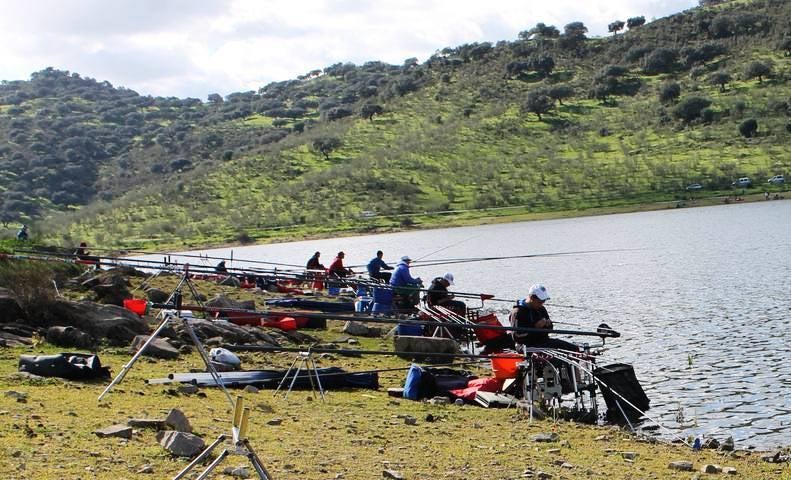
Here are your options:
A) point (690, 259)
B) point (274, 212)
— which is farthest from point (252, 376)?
point (274, 212)

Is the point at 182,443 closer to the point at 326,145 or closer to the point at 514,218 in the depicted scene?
the point at 514,218

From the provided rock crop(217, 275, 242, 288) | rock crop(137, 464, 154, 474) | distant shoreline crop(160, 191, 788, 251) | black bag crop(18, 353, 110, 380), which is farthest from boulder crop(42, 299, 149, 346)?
distant shoreline crop(160, 191, 788, 251)

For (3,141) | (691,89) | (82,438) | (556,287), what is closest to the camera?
(82,438)

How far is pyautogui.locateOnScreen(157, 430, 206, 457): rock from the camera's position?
880 centimetres

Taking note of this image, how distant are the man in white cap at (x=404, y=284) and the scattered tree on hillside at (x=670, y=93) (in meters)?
92.9

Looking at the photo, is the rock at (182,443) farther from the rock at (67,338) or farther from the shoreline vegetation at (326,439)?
the rock at (67,338)

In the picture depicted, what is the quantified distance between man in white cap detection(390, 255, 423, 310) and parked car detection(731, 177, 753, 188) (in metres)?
66.5

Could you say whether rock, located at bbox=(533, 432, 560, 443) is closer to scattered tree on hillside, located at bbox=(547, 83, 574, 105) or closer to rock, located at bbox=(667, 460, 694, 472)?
rock, located at bbox=(667, 460, 694, 472)

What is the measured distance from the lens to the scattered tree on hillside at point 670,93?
110375 millimetres

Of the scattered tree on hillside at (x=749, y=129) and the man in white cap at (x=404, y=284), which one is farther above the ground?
the scattered tree on hillside at (x=749, y=129)

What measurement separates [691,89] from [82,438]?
112161mm

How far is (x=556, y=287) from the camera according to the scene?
36812mm

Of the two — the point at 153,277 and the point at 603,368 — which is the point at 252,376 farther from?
the point at 153,277

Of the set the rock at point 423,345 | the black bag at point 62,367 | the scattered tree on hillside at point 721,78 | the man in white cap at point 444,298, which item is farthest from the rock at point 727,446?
the scattered tree on hillside at point 721,78
